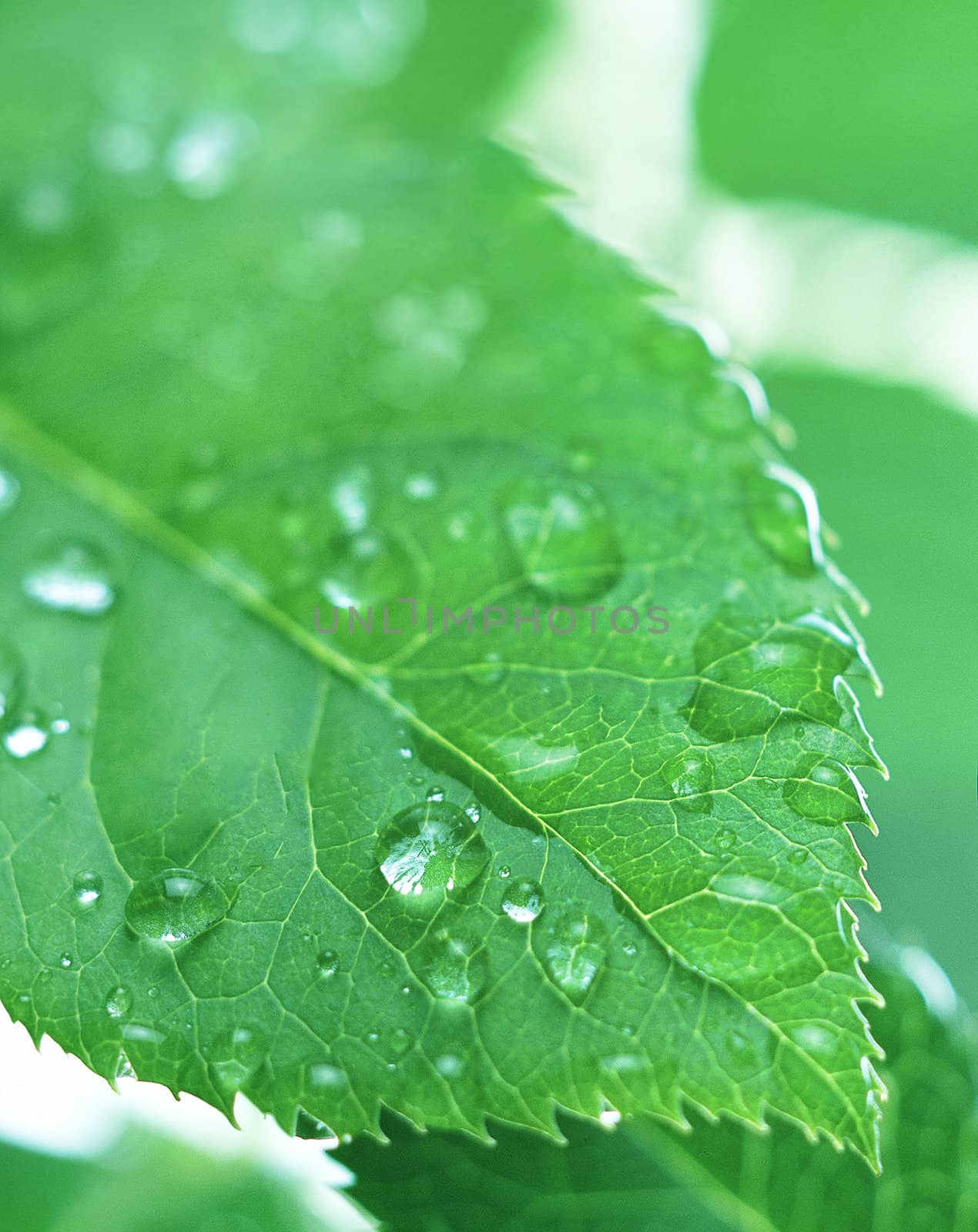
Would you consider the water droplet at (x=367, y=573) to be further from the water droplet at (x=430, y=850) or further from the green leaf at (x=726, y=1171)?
the green leaf at (x=726, y=1171)

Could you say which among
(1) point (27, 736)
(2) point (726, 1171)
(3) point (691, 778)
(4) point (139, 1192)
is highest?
(3) point (691, 778)

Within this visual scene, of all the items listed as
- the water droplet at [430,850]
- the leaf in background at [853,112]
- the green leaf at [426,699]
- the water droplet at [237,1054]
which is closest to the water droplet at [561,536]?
the green leaf at [426,699]

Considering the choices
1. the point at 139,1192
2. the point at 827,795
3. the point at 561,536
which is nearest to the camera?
the point at 827,795

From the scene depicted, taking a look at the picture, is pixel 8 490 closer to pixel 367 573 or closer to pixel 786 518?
pixel 367 573

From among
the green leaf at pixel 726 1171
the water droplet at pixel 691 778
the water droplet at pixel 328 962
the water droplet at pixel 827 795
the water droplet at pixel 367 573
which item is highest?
the water droplet at pixel 827 795

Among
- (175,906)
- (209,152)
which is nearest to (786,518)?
(175,906)

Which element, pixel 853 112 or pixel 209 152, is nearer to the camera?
pixel 209 152

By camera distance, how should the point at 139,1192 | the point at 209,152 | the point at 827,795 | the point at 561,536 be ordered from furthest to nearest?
the point at 209,152, the point at 139,1192, the point at 561,536, the point at 827,795
